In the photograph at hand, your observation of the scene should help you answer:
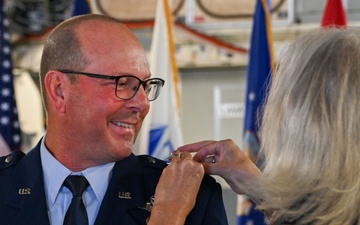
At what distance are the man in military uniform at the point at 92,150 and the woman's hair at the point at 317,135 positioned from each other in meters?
0.33

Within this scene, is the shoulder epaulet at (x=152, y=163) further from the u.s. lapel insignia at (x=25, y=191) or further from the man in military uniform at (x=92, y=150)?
the u.s. lapel insignia at (x=25, y=191)

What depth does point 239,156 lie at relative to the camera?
1.51 metres

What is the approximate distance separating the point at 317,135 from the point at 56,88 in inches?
26.5

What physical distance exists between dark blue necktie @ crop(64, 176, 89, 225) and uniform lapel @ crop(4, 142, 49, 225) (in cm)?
5

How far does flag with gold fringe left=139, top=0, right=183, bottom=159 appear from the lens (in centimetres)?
314

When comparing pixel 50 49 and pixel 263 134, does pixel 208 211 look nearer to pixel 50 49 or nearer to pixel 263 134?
pixel 263 134

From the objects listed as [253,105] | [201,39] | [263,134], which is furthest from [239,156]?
[201,39]

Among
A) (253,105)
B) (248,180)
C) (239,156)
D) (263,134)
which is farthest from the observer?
(253,105)

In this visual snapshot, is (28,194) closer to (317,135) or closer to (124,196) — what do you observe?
(124,196)

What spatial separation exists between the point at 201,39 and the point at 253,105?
222cm

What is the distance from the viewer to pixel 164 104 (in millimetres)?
3221

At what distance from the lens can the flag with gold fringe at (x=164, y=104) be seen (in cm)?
314

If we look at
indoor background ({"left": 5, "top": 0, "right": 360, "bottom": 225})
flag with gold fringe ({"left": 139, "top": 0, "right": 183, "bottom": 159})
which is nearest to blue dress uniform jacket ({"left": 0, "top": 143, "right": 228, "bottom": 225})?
flag with gold fringe ({"left": 139, "top": 0, "right": 183, "bottom": 159})

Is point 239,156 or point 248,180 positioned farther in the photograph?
point 239,156
